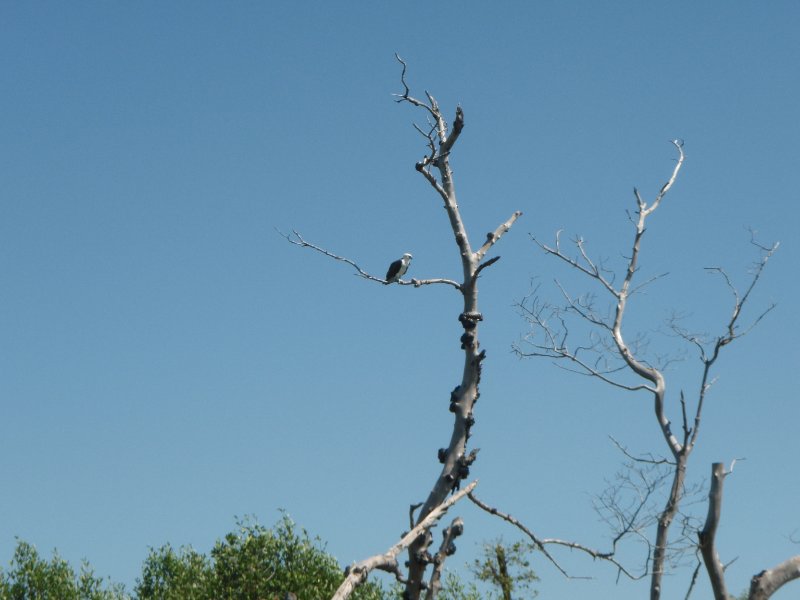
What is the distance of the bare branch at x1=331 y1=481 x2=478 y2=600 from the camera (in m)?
8.45

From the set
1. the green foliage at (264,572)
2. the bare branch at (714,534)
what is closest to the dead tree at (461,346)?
the bare branch at (714,534)

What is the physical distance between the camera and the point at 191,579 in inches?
1216

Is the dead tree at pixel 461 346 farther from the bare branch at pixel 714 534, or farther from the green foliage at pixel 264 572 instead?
the green foliage at pixel 264 572

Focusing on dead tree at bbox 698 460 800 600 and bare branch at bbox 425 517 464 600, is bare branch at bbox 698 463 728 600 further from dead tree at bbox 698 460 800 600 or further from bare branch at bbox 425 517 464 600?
bare branch at bbox 425 517 464 600

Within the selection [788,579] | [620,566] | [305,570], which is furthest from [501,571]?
[620,566]

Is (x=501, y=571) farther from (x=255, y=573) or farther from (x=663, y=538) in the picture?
(x=663, y=538)

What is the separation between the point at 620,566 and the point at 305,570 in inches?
742

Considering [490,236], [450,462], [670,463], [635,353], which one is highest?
[635,353]

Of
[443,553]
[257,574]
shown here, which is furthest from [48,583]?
[443,553]

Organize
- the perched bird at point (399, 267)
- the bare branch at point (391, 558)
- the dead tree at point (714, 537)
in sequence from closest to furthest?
the bare branch at point (391, 558) < the perched bird at point (399, 267) < the dead tree at point (714, 537)

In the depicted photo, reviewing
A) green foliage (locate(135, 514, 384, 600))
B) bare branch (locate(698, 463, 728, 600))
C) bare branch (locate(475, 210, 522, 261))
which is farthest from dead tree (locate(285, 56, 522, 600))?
green foliage (locate(135, 514, 384, 600))

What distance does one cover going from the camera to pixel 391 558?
31.3 feet

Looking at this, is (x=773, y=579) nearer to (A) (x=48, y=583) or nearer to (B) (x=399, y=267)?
(B) (x=399, y=267)

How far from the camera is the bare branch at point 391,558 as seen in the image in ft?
27.7
